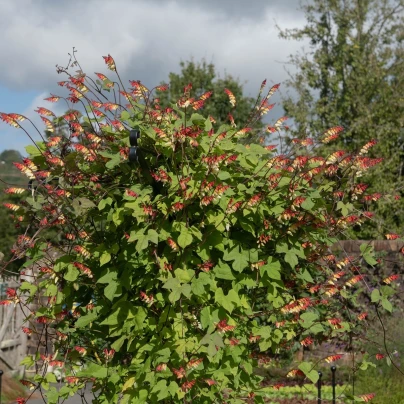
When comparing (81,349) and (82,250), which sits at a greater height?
(82,250)

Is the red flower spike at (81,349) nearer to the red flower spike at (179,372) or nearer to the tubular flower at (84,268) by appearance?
the tubular flower at (84,268)

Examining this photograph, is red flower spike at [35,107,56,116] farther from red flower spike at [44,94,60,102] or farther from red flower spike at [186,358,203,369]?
red flower spike at [186,358,203,369]

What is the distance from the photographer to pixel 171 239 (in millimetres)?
3625

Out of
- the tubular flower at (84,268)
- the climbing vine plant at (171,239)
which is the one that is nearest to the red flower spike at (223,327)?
the climbing vine plant at (171,239)

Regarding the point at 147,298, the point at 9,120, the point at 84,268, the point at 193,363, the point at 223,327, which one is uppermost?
the point at 9,120

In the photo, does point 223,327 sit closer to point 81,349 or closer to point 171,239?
point 171,239

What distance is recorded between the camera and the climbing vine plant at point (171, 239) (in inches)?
143

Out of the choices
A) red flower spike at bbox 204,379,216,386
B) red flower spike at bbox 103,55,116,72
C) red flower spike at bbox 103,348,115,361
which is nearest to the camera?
red flower spike at bbox 204,379,216,386

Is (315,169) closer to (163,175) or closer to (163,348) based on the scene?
(163,175)

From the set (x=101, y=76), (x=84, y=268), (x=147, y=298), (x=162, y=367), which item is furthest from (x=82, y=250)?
(x=101, y=76)

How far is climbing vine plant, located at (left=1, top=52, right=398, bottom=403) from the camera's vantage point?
3.64 m

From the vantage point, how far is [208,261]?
3738 mm

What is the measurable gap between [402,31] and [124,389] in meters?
19.2

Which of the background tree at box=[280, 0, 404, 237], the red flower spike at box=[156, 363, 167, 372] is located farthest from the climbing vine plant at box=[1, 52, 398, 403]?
the background tree at box=[280, 0, 404, 237]
